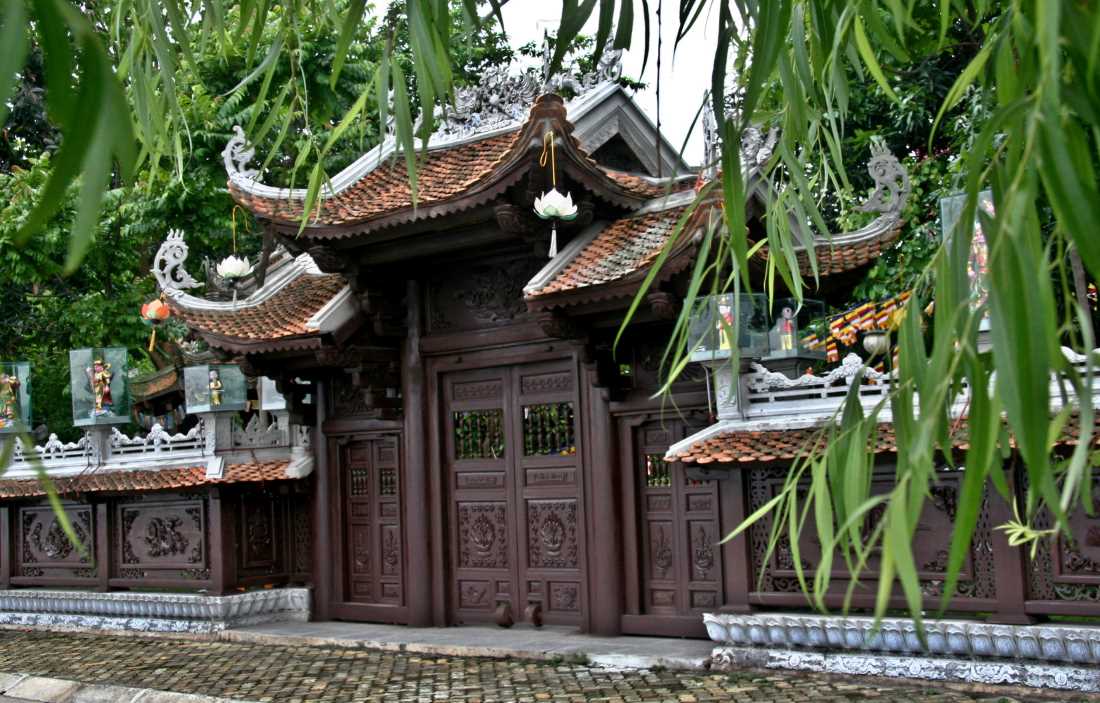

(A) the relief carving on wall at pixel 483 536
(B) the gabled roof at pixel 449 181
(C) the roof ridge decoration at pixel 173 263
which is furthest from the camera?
(C) the roof ridge decoration at pixel 173 263

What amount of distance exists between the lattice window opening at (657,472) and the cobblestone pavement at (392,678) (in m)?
1.36

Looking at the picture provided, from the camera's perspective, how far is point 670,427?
27.4 ft

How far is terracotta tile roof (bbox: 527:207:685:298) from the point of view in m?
7.92

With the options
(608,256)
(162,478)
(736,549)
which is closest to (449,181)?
(608,256)

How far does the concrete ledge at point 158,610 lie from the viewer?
1025 centimetres

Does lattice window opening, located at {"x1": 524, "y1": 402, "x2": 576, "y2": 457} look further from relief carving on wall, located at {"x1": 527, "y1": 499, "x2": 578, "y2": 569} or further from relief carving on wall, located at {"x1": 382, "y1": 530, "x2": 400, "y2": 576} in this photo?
relief carving on wall, located at {"x1": 382, "y1": 530, "x2": 400, "y2": 576}

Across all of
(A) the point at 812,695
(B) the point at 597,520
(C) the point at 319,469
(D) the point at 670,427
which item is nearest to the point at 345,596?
(C) the point at 319,469

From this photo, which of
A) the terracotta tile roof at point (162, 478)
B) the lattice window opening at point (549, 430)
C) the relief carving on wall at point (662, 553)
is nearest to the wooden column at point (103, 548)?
the terracotta tile roof at point (162, 478)

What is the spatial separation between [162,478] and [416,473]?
7.84 ft

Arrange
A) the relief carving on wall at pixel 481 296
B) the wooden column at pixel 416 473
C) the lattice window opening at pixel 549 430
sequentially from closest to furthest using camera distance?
1. the lattice window opening at pixel 549 430
2. the relief carving on wall at pixel 481 296
3. the wooden column at pixel 416 473

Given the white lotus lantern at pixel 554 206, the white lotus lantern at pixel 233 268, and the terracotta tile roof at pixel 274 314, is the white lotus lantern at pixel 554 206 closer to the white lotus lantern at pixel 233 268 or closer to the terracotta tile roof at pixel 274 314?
the terracotta tile roof at pixel 274 314

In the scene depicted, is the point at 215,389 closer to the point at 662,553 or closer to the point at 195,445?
the point at 195,445

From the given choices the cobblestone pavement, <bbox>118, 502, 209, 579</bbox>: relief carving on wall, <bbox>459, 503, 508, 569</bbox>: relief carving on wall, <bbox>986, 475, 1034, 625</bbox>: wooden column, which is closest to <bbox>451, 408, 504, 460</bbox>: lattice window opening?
<bbox>459, 503, 508, 569</bbox>: relief carving on wall

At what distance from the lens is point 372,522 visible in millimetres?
10039
